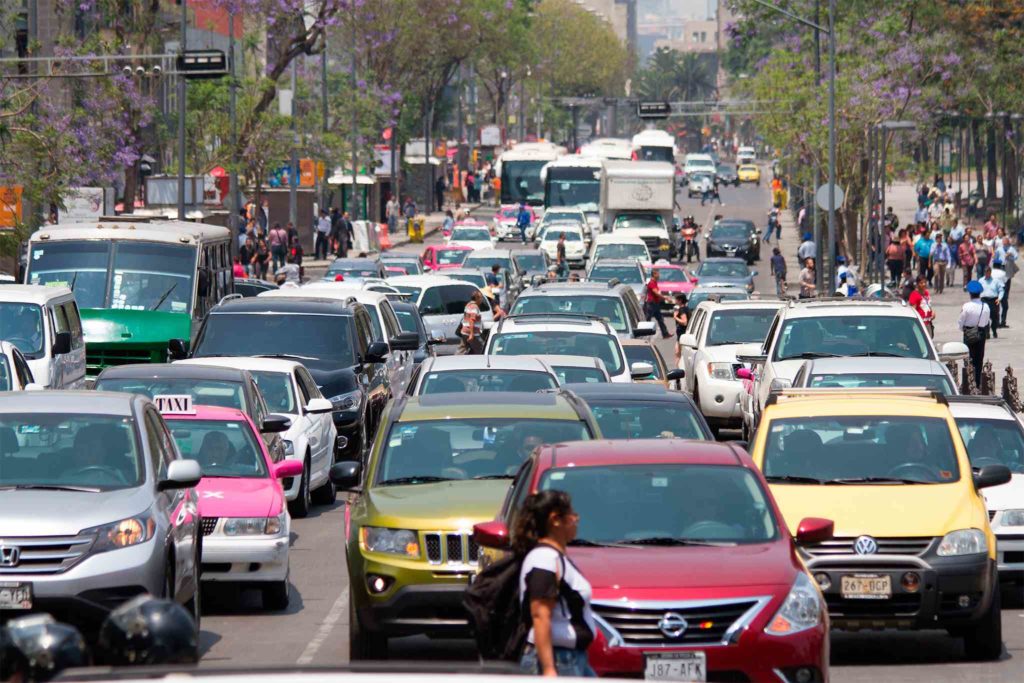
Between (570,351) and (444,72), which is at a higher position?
(444,72)

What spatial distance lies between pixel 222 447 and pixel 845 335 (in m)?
8.43

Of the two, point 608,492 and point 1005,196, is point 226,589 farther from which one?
point 1005,196

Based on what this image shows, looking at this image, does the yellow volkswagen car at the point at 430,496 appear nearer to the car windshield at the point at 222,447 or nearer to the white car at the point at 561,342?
the car windshield at the point at 222,447

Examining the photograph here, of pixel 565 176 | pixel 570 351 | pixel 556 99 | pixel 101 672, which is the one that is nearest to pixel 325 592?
pixel 570 351

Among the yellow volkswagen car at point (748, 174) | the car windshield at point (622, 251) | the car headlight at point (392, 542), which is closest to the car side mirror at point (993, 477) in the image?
the car headlight at point (392, 542)

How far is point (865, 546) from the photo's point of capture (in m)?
12.6

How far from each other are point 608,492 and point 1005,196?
208 ft

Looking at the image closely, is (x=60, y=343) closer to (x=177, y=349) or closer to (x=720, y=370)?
(x=177, y=349)

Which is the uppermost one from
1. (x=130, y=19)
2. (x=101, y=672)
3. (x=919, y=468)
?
(x=130, y=19)

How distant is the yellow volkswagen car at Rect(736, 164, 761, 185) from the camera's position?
132250 millimetres

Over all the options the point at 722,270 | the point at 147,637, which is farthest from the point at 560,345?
the point at 722,270

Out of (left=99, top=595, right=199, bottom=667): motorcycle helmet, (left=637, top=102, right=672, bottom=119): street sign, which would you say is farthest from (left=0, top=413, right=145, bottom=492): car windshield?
(left=637, top=102, right=672, bottom=119): street sign

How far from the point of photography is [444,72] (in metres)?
98.9

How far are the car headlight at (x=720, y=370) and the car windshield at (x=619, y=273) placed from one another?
19.8 meters
